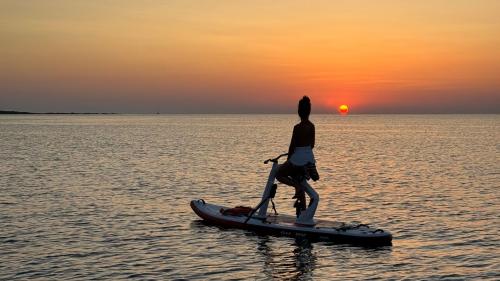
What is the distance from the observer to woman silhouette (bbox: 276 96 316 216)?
17.3m

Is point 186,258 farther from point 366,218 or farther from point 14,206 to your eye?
point 14,206

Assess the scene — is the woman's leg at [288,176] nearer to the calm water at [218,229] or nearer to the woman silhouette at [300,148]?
the woman silhouette at [300,148]

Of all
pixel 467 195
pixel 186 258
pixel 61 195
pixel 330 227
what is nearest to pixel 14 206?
pixel 61 195

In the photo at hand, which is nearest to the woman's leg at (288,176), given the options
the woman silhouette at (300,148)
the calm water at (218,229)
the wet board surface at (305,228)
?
the woman silhouette at (300,148)

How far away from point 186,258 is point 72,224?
6.35 meters

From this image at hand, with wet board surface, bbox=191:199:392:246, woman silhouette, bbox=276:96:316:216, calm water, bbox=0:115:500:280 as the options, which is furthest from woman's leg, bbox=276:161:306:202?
calm water, bbox=0:115:500:280

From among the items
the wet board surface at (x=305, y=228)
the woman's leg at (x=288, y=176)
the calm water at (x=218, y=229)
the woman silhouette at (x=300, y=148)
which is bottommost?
the calm water at (x=218, y=229)

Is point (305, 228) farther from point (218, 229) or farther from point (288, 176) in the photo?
point (218, 229)

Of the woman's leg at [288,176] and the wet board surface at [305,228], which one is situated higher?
the woman's leg at [288,176]

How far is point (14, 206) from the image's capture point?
24969 mm

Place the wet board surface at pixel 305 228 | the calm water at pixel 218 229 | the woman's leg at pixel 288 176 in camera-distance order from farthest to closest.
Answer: the woman's leg at pixel 288 176
the wet board surface at pixel 305 228
the calm water at pixel 218 229

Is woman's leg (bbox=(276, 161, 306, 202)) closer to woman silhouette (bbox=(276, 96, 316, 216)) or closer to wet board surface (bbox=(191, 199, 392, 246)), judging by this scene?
woman silhouette (bbox=(276, 96, 316, 216))

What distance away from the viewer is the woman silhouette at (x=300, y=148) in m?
17.3

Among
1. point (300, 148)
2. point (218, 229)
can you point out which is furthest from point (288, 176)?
point (218, 229)
